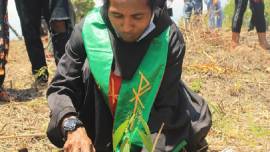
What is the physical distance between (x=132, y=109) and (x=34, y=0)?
173 cm

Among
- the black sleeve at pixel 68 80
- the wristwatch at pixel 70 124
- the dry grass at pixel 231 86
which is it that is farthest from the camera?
the dry grass at pixel 231 86

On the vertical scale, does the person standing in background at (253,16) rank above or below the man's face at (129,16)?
below

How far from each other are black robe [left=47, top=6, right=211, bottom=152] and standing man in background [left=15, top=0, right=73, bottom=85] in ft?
3.96

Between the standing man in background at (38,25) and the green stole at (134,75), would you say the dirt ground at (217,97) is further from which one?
the green stole at (134,75)

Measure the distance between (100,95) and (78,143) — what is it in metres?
0.39

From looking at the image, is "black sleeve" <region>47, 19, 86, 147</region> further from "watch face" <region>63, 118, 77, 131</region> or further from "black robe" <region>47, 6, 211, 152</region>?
"watch face" <region>63, 118, 77, 131</region>

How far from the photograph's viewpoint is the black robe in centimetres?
189

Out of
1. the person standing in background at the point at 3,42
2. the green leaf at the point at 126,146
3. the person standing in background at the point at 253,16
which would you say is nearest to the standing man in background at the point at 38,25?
the person standing in background at the point at 3,42

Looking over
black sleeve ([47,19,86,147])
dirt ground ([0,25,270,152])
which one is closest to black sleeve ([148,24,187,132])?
black sleeve ([47,19,86,147])

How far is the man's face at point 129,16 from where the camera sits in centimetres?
170

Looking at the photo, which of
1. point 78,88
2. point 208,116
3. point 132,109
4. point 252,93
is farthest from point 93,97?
point 252,93

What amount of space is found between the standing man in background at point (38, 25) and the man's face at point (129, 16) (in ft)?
4.66

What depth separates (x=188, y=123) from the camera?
210cm

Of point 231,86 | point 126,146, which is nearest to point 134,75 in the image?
point 126,146
